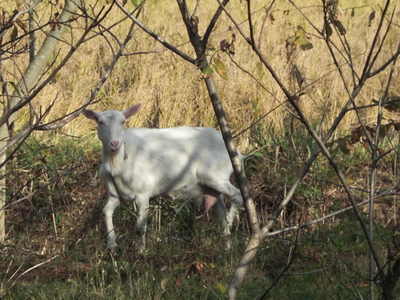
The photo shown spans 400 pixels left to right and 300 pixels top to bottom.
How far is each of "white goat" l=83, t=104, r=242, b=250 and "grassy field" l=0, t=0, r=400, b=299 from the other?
0.64 ft

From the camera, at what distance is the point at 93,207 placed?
6.86 meters

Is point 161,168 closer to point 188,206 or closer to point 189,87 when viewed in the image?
point 188,206

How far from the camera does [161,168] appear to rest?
6.30 m

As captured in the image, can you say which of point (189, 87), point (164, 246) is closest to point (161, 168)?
point (164, 246)

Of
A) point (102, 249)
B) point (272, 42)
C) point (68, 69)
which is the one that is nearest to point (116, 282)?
point (102, 249)

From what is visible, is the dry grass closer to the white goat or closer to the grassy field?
the grassy field

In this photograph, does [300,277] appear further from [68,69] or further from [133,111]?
[68,69]

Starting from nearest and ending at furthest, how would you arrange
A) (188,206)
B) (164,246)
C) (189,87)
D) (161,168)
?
1. (164,246)
2. (161,168)
3. (188,206)
4. (189,87)

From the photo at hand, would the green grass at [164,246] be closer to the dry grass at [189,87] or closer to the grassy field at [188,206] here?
the grassy field at [188,206]

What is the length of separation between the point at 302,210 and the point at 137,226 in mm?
1769

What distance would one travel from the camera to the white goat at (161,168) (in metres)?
5.94

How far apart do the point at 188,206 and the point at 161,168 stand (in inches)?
27.7

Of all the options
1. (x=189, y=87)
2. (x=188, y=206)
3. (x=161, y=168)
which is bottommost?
(x=188, y=206)

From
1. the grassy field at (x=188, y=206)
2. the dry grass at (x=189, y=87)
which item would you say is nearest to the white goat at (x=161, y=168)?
the grassy field at (x=188, y=206)
